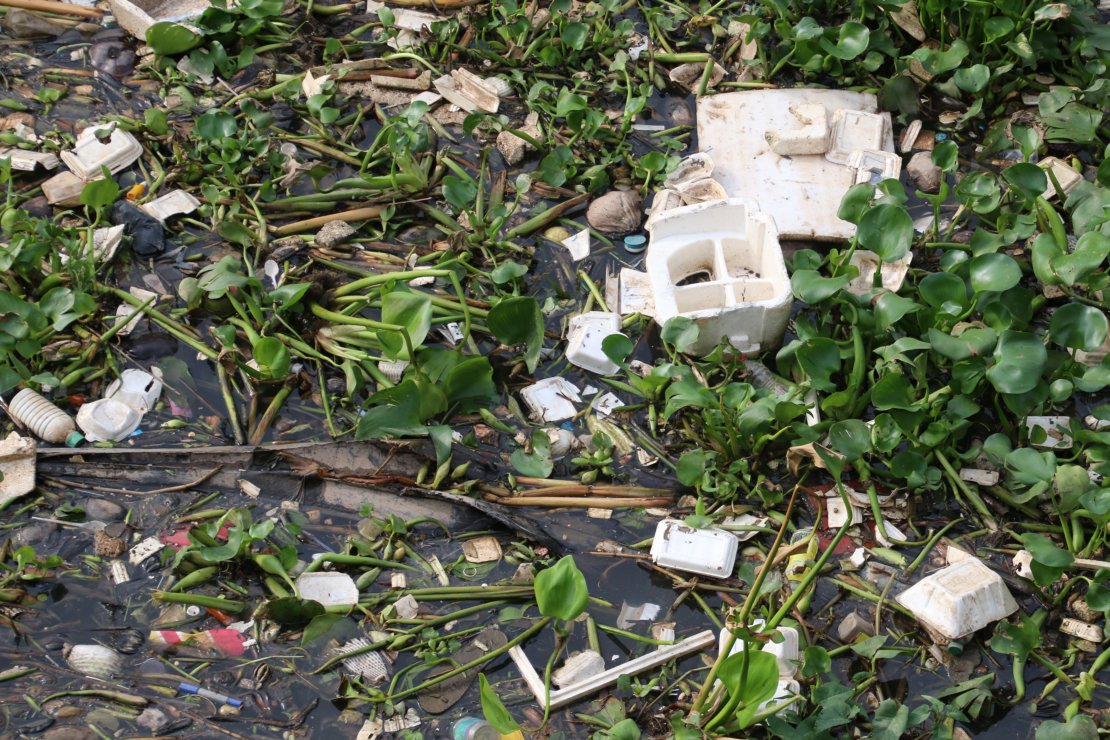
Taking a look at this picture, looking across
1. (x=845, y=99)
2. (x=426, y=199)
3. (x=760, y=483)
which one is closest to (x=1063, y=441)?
(x=760, y=483)

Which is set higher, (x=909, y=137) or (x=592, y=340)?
(x=909, y=137)

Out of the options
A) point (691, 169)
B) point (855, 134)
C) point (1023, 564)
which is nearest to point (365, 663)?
point (1023, 564)

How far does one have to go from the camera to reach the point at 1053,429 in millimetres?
1775

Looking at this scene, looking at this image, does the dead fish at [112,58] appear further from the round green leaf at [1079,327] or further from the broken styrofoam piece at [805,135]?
the round green leaf at [1079,327]

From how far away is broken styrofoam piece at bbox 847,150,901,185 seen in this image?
2.11 meters

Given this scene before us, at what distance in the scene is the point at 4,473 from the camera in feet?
5.79

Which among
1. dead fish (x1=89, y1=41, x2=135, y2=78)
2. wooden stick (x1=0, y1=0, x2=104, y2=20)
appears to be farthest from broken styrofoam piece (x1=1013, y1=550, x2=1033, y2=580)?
wooden stick (x1=0, y1=0, x2=104, y2=20)

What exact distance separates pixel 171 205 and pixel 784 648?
59.4 inches

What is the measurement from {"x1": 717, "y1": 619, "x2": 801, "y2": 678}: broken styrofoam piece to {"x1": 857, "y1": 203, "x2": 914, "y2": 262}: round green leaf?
0.67 m

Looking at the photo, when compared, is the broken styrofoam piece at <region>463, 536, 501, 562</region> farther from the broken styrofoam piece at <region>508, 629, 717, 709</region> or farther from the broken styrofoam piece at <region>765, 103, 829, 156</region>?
the broken styrofoam piece at <region>765, 103, 829, 156</region>

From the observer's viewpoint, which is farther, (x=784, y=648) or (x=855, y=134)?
(x=855, y=134)

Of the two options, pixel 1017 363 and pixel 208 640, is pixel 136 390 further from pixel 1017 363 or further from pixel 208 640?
pixel 1017 363

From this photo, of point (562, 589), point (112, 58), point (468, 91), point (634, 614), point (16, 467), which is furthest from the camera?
point (112, 58)

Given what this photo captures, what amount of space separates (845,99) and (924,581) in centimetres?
114
